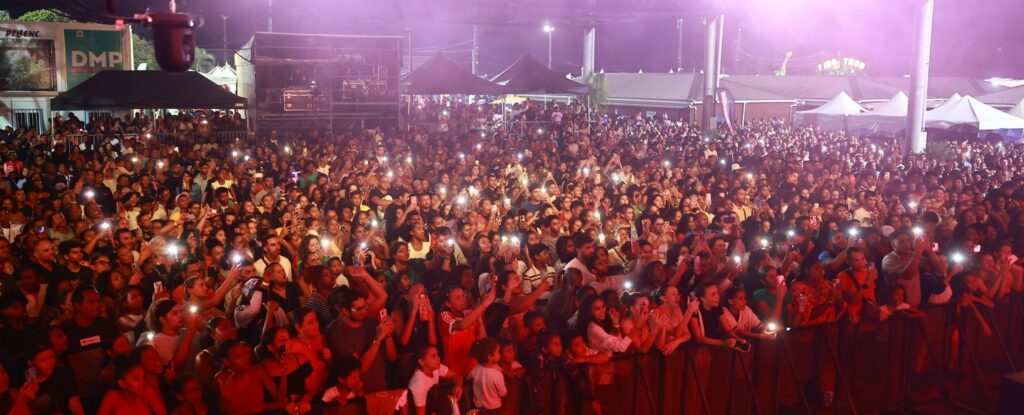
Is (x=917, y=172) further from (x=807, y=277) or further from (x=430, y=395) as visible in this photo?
(x=430, y=395)

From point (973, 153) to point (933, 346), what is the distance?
43.5ft

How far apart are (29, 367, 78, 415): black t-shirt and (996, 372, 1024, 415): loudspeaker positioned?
5.27m

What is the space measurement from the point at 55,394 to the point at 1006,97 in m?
29.5

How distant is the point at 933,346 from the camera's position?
273 inches

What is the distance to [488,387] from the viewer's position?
17.1 feet

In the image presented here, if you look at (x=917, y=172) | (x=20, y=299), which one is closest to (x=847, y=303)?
(x=20, y=299)

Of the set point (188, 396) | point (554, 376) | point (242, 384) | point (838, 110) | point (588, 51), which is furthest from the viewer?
point (588, 51)

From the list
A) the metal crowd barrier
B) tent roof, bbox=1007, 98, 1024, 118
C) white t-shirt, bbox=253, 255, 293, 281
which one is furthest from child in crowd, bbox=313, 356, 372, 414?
tent roof, bbox=1007, 98, 1024, 118

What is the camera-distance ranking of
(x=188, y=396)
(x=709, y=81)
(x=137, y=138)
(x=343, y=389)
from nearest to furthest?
1. (x=188, y=396)
2. (x=343, y=389)
3. (x=137, y=138)
4. (x=709, y=81)

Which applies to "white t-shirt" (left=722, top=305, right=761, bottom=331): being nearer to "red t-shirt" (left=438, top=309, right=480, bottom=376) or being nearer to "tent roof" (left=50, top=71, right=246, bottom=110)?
"red t-shirt" (left=438, top=309, right=480, bottom=376)

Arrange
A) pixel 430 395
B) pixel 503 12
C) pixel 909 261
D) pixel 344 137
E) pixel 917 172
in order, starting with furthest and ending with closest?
pixel 503 12 → pixel 344 137 → pixel 917 172 → pixel 909 261 → pixel 430 395

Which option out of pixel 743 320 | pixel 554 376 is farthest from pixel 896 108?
pixel 554 376

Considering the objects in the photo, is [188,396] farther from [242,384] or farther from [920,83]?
[920,83]

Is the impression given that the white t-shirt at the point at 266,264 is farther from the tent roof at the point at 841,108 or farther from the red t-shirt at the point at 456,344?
the tent roof at the point at 841,108
